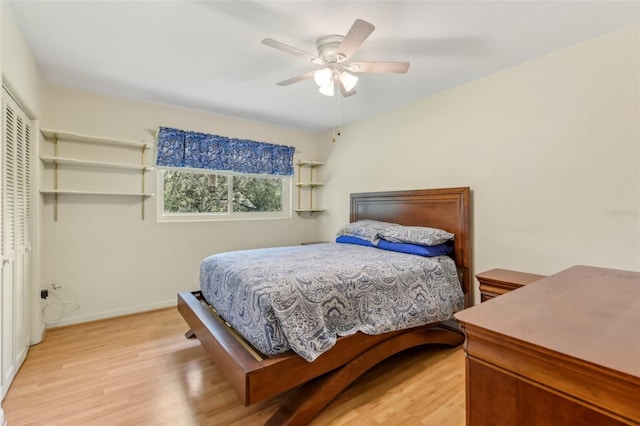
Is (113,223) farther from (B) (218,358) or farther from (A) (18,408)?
(B) (218,358)

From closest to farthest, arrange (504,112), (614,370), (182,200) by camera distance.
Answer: (614,370)
(504,112)
(182,200)

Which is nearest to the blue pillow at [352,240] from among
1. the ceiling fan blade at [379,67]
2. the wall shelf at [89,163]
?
the ceiling fan blade at [379,67]

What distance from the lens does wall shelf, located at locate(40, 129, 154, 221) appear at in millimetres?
2787

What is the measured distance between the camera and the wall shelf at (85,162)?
110 inches

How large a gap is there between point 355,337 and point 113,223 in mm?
2936

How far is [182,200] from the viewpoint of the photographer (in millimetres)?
3715

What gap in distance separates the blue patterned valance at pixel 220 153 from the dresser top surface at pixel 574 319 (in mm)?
3511

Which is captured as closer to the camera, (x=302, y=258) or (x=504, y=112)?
(x=302, y=258)

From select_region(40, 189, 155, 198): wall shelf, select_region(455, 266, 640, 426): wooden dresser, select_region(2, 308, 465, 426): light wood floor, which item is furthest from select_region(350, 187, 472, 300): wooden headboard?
select_region(40, 189, 155, 198): wall shelf

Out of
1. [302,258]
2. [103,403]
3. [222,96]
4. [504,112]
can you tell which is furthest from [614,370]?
[222,96]

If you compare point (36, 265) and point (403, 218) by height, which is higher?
point (403, 218)

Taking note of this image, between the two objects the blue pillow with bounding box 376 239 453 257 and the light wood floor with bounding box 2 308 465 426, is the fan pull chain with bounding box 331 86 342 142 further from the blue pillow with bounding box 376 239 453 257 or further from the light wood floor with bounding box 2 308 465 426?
the light wood floor with bounding box 2 308 465 426

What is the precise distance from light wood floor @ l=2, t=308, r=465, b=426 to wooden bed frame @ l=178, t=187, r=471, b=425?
173 mm

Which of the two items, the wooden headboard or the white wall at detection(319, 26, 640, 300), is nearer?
the white wall at detection(319, 26, 640, 300)
